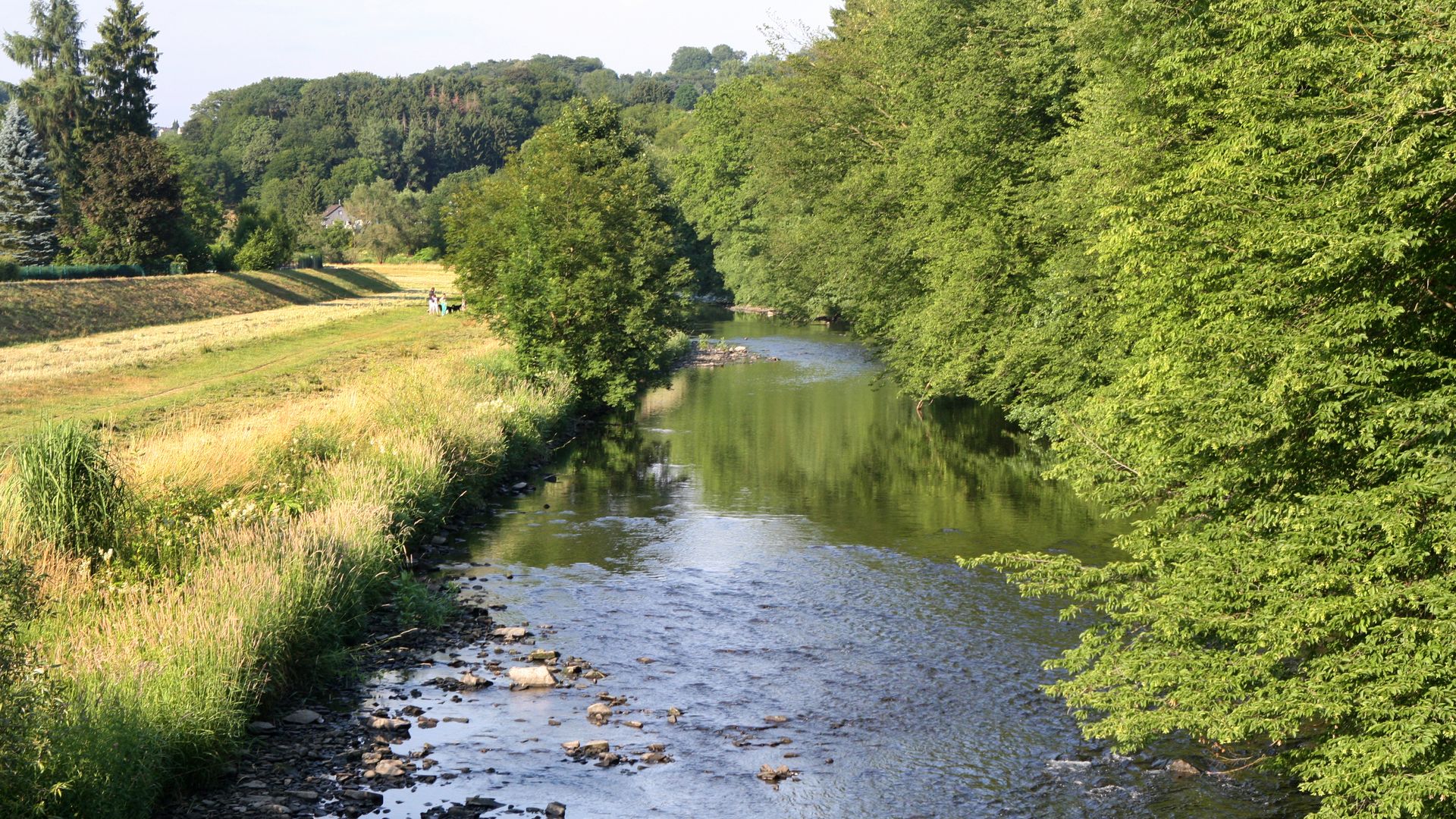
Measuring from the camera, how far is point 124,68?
85562 millimetres

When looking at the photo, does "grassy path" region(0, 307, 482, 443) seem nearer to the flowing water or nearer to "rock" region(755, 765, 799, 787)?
the flowing water

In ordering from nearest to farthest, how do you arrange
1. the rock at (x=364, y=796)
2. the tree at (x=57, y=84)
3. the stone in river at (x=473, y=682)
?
the rock at (x=364, y=796) → the stone in river at (x=473, y=682) → the tree at (x=57, y=84)

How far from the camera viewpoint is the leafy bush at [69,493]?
15125 mm

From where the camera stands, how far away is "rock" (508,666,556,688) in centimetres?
1502

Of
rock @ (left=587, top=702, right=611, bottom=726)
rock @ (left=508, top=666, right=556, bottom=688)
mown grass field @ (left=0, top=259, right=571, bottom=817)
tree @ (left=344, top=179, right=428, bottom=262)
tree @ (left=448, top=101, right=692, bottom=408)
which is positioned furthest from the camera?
tree @ (left=344, top=179, right=428, bottom=262)

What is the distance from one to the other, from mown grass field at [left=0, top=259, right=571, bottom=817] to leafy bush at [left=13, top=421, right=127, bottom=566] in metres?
0.03

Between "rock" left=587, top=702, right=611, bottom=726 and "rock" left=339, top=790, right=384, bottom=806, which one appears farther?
"rock" left=587, top=702, right=611, bottom=726

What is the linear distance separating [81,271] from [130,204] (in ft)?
23.5

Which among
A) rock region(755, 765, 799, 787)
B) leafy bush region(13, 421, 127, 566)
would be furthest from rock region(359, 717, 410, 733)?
leafy bush region(13, 421, 127, 566)

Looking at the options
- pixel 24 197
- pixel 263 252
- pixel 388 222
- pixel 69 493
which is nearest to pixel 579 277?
pixel 69 493

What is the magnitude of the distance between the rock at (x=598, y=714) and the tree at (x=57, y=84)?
7869 centimetres

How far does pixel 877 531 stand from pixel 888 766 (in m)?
11.4

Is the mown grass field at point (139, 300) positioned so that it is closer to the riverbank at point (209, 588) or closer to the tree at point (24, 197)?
the tree at point (24, 197)

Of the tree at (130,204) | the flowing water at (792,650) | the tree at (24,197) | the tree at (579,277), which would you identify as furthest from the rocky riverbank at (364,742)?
the tree at (24,197)
